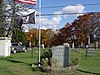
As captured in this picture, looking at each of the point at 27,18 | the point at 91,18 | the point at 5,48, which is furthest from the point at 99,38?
the point at 27,18

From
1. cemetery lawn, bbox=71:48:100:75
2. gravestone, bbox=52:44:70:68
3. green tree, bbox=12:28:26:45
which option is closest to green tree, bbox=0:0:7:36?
green tree, bbox=12:28:26:45

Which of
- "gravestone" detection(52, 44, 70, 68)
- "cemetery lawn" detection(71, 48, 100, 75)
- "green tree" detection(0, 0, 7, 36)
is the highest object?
"green tree" detection(0, 0, 7, 36)

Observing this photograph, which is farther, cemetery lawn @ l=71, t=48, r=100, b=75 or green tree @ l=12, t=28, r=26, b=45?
green tree @ l=12, t=28, r=26, b=45

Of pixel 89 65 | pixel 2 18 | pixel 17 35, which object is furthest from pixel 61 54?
pixel 17 35

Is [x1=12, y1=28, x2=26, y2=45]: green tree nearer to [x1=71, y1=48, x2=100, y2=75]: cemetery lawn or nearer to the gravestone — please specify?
[x1=71, y1=48, x2=100, y2=75]: cemetery lawn

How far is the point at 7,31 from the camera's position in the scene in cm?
5447

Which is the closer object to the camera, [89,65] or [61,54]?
[61,54]

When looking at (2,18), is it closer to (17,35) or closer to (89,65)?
(17,35)

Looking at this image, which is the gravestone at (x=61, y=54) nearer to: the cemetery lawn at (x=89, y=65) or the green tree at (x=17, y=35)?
the cemetery lawn at (x=89, y=65)

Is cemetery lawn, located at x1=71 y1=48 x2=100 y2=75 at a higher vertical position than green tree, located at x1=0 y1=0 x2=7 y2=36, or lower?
lower

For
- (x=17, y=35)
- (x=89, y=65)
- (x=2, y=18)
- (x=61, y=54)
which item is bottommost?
(x=89, y=65)

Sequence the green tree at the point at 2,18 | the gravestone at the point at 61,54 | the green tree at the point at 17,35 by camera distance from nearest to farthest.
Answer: the gravestone at the point at 61,54 < the green tree at the point at 2,18 < the green tree at the point at 17,35

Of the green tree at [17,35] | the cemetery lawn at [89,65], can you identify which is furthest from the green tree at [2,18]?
the cemetery lawn at [89,65]

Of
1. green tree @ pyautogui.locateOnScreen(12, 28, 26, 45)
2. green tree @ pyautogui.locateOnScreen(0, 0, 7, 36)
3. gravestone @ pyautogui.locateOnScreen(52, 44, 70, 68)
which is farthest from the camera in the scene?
green tree @ pyautogui.locateOnScreen(12, 28, 26, 45)
